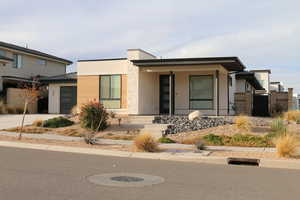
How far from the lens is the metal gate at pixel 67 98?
2978 cm

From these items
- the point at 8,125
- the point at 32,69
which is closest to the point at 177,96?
the point at 8,125

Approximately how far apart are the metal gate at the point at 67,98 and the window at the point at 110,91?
17.1ft

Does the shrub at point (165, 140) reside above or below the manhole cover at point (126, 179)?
above

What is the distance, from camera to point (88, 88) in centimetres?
2553

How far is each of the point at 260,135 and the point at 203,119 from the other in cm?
392

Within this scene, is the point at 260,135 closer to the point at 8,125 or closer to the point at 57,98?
the point at 8,125

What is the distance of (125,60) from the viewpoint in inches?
973

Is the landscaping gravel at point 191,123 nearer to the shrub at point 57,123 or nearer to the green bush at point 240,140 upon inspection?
the green bush at point 240,140

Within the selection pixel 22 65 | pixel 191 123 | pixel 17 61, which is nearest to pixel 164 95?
pixel 191 123

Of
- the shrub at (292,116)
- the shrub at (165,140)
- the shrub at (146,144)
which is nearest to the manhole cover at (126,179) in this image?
the shrub at (146,144)

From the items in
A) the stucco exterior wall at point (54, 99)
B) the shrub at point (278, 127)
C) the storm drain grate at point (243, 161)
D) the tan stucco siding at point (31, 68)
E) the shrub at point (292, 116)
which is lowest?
the storm drain grate at point (243, 161)

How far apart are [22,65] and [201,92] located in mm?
19840

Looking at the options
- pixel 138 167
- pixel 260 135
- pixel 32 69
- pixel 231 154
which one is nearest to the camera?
pixel 138 167

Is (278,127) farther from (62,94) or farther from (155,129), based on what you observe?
(62,94)
